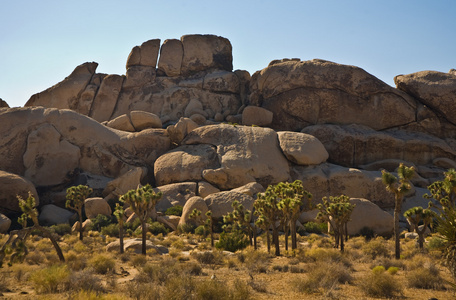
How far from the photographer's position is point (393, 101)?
5472 centimetres

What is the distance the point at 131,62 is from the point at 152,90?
19.9 ft

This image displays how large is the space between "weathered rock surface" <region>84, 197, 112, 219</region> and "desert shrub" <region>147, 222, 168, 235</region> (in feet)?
19.2

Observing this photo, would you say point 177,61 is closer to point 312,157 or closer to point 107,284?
point 312,157

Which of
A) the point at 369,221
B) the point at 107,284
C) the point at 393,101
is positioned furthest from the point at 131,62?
the point at 107,284

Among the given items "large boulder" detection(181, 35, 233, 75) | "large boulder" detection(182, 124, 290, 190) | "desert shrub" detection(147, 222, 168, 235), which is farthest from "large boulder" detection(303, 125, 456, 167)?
"desert shrub" detection(147, 222, 168, 235)

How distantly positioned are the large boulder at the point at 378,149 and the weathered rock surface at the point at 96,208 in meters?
26.7

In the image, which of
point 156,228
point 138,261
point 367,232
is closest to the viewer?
point 138,261

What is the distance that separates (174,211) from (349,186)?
18.5 meters

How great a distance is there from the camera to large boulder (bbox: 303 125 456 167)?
52531 millimetres

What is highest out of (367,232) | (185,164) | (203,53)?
(203,53)

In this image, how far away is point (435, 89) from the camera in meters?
53.4

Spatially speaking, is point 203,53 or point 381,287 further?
point 203,53

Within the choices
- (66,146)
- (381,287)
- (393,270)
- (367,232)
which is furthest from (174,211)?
(381,287)

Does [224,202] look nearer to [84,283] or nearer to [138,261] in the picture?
[138,261]
